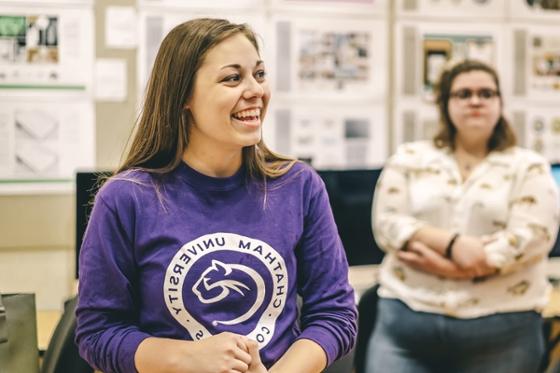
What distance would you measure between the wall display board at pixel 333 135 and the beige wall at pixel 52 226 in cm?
64

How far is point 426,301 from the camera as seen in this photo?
217cm

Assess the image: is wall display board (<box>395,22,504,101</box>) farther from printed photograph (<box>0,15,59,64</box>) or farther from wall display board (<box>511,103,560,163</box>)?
printed photograph (<box>0,15,59,64</box>)

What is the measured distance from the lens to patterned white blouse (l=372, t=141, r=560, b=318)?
212cm

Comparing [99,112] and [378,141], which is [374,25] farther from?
[99,112]

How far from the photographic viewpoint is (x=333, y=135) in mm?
2975

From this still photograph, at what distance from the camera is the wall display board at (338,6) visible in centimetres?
286

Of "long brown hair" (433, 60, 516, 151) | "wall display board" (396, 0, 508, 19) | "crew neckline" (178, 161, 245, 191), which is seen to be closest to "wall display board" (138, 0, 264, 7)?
"wall display board" (396, 0, 508, 19)

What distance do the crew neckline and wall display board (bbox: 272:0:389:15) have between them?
1.60m

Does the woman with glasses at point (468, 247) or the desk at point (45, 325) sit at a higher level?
the woman with glasses at point (468, 247)

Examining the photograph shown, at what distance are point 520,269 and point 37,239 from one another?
5.75ft

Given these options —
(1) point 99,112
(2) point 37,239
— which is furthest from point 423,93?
(2) point 37,239

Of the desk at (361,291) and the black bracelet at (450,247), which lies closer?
the black bracelet at (450,247)

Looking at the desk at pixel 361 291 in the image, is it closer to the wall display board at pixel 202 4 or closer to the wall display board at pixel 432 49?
the wall display board at pixel 432 49

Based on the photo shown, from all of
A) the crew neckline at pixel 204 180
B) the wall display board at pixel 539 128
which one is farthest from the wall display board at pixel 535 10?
the crew neckline at pixel 204 180
